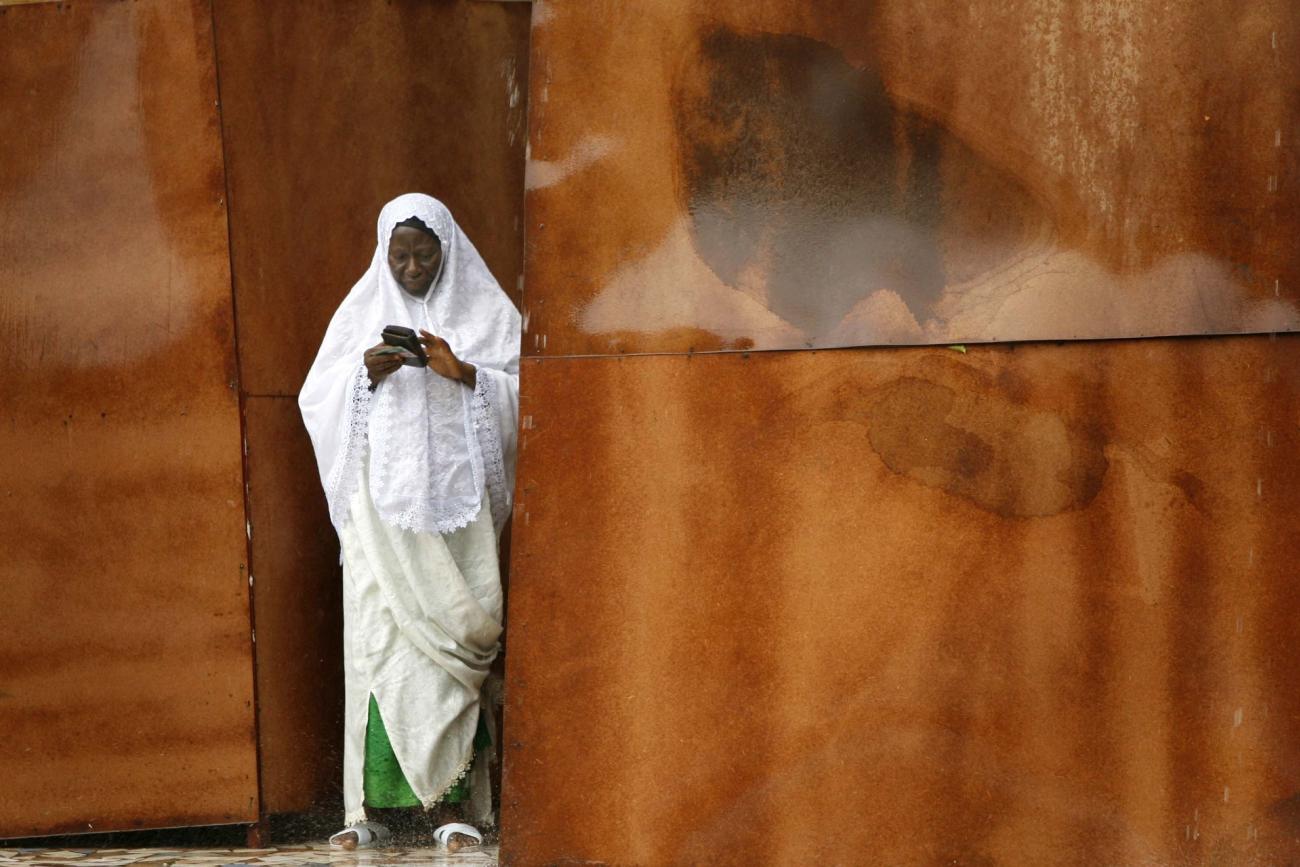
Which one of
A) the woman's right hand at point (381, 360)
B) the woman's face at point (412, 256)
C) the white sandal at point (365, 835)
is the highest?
the woman's face at point (412, 256)

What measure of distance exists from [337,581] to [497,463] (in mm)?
929

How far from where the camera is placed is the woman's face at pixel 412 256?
5.12 meters

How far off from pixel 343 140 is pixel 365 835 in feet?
7.74

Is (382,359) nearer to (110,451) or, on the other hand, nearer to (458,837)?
(110,451)

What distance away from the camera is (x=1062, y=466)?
423cm

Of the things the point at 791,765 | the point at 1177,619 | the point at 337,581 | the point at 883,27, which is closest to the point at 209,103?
the point at 337,581

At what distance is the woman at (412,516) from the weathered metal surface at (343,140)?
0.43m

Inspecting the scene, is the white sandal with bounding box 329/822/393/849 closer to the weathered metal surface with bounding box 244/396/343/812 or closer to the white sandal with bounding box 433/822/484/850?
the white sandal with bounding box 433/822/484/850

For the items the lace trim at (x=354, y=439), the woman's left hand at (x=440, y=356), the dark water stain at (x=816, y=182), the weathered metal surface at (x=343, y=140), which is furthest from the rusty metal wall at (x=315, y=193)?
the dark water stain at (x=816, y=182)

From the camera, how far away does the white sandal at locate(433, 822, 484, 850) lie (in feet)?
16.4

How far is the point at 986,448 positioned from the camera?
4.27 meters

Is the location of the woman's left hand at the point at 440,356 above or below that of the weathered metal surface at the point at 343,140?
below

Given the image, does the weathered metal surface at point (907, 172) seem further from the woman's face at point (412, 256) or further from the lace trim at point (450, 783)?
the lace trim at point (450, 783)

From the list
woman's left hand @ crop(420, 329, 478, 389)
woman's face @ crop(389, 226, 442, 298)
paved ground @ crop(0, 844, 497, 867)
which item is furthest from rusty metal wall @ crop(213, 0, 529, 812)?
woman's left hand @ crop(420, 329, 478, 389)
